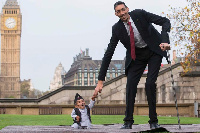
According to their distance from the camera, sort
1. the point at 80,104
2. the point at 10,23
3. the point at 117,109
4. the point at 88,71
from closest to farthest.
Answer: the point at 80,104, the point at 117,109, the point at 88,71, the point at 10,23

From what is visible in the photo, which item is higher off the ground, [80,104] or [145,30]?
[145,30]

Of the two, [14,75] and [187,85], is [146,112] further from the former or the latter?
[14,75]

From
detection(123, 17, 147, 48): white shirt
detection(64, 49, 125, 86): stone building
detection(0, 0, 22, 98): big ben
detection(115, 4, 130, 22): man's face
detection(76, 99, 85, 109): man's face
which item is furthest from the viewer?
detection(64, 49, 125, 86): stone building

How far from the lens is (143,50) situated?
20.1 ft

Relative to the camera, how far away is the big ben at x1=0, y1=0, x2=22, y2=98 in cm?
16038

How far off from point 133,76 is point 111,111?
14.2m

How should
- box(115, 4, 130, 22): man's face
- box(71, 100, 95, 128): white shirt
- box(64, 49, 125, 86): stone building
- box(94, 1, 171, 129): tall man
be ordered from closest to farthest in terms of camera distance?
1. box(115, 4, 130, 22): man's face
2. box(94, 1, 171, 129): tall man
3. box(71, 100, 95, 128): white shirt
4. box(64, 49, 125, 86): stone building

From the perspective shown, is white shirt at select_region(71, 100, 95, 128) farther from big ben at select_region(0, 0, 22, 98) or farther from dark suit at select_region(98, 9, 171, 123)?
big ben at select_region(0, 0, 22, 98)

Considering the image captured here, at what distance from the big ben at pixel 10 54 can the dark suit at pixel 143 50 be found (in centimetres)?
14908

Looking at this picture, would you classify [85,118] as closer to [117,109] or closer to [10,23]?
[117,109]

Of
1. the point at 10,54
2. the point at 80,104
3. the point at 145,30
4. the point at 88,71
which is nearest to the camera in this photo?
the point at 145,30

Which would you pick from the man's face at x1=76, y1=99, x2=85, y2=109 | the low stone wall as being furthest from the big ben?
the man's face at x1=76, y1=99, x2=85, y2=109

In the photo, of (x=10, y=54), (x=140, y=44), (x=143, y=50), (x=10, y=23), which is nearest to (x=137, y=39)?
(x=140, y=44)

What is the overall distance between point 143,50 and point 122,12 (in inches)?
25.7
